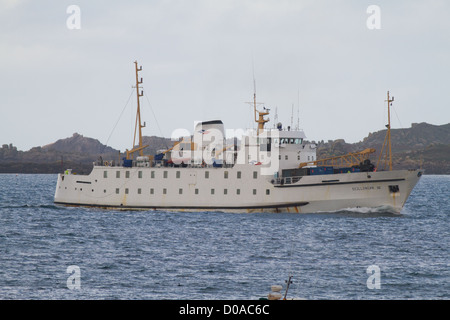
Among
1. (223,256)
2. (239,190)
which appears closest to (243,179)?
(239,190)

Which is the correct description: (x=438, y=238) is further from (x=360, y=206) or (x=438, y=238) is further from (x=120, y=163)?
(x=120, y=163)

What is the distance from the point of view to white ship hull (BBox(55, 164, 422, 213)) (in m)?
45.5

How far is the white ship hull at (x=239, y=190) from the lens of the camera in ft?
149

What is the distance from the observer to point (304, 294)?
2266 centimetres

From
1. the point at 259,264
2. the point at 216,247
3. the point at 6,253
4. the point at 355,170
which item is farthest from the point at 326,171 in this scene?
the point at 6,253

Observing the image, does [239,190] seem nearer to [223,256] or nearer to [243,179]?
[243,179]

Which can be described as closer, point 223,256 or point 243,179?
point 223,256

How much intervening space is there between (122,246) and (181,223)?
1011 cm

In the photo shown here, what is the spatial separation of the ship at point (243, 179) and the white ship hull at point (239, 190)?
0.08 m

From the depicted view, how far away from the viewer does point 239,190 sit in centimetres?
4762

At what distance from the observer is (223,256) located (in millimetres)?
30422

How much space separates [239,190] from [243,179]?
3.52 ft

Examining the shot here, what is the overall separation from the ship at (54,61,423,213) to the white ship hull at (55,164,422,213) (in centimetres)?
8

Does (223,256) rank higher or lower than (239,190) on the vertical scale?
lower
